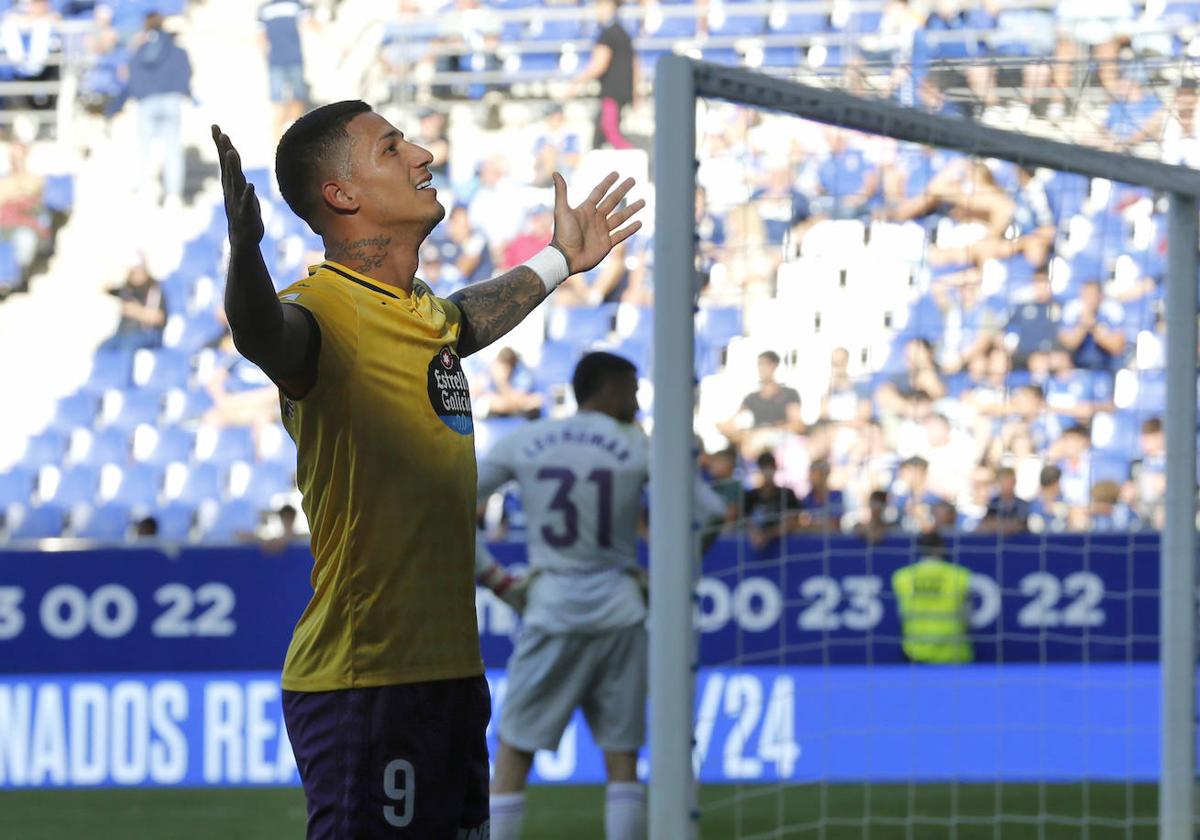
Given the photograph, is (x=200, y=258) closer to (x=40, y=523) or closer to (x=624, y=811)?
(x=40, y=523)

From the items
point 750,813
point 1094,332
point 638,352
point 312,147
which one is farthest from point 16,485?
point 312,147

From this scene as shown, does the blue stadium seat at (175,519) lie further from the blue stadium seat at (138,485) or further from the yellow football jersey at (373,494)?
the yellow football jersey at (373,494)

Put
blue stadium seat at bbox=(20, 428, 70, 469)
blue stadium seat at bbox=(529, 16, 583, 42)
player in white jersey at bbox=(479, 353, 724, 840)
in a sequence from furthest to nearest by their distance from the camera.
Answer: blue stadium seat at bbox=(529, 16, 583, 42)
blue stadium seat at bbox=(20, 428, 70, 469)
player in white jersey at bbox=(479, 353, 724, 840)

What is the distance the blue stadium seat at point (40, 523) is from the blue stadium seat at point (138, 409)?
90 cm

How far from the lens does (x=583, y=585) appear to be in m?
5.63

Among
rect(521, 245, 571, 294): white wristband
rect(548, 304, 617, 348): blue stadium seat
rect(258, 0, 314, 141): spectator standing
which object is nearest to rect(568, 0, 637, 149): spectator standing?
rect(548, 304, 617, 348): blue stadium seat

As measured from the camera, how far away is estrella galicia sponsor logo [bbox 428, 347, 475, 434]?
8.76ft

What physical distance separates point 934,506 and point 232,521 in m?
5.41

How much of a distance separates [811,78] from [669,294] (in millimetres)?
858

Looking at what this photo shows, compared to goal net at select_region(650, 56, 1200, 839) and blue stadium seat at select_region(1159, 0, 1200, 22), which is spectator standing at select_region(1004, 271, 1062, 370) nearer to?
goal net at select_region(650, 56, 1200, 839)

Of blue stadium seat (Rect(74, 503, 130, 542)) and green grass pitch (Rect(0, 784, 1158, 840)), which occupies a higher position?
blue stadium seat (Rect(74, 503, 130, 542))

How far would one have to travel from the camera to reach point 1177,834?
200 inches

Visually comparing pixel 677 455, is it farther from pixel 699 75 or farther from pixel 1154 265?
pixel 1154 265

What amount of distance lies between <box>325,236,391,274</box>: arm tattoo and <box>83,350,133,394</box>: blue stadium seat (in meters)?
10.5
